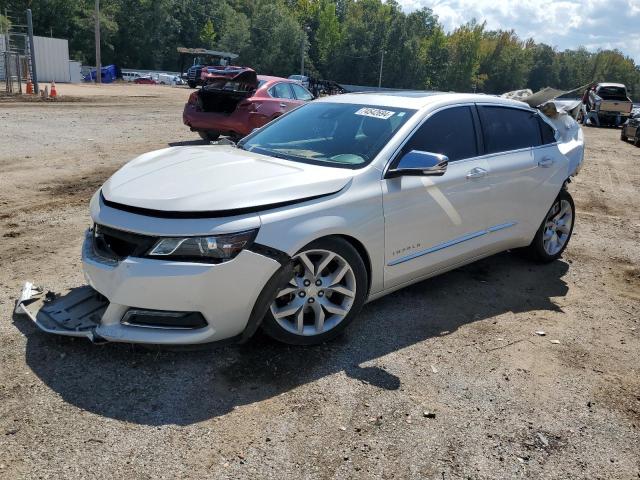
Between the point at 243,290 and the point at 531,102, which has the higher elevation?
the point at 531,102

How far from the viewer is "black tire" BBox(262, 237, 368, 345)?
3.51m

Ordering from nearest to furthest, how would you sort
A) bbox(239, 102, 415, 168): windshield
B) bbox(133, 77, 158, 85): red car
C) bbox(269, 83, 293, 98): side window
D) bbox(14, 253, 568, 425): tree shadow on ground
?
bbox(14, 253, 568, 425): tree shadow on ground
bbox(239, 102, 415, 168): windshield
bbox(269, 83, 293, 98): side window
bbox(133, 77, 158, 85): red car

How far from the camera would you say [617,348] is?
4117mm

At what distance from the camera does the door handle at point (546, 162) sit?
5258mm

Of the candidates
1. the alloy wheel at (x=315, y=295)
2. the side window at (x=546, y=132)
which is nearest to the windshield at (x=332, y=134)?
the alloy wheel at (x=315, y=295)

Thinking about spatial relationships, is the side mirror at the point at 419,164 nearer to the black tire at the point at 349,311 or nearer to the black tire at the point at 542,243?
the black tire at the point at 349,311

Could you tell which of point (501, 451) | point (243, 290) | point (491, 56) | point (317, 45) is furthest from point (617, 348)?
point (491, 56)

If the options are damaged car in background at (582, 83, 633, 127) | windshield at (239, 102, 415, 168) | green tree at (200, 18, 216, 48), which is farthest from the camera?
green tree at (200, 18, 216, 48)

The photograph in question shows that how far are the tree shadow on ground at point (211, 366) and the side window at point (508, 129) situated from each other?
1.49m

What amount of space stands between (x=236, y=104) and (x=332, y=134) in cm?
743

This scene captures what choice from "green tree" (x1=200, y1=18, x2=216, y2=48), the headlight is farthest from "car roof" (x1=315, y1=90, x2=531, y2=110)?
"green tree" (x1=200, y1=18, x2=216, y2=48)

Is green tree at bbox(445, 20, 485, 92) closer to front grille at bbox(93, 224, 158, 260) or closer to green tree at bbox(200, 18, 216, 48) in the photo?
green tree at bbox(200, 18, 216, 48)

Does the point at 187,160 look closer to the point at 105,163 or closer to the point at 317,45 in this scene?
the point at 105,163

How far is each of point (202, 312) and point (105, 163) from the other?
24.1 feet
